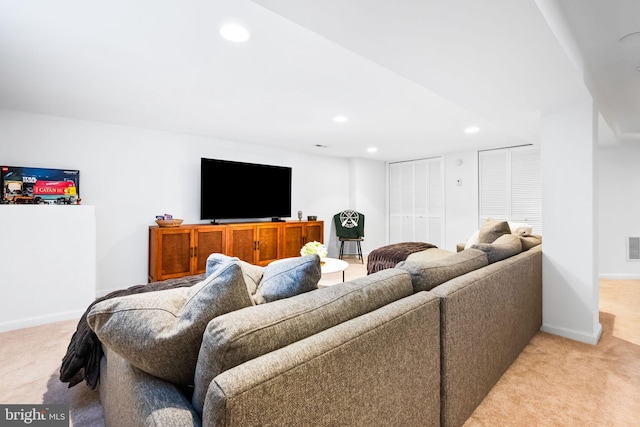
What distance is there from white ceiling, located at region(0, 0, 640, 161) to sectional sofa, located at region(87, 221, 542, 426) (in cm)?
120

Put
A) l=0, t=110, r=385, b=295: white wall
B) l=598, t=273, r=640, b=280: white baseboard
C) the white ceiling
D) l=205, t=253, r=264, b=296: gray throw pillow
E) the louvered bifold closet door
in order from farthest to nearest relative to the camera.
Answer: the louvered bifold closet door → l=598, t=273, r=640, b=280: white baseboard → l=0, t=110, r=385, b=295: white wall → the white ceiling → l=205, t=253, r=264, b=296: gray throw pillow

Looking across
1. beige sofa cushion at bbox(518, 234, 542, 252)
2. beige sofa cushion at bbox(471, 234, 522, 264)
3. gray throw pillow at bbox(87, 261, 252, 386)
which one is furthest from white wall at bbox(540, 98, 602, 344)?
gray throw pillow at bbox(87, 261, 252, 386)

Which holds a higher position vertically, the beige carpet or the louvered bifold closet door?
the louvered bifold closet door

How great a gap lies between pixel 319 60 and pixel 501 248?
6.42ft

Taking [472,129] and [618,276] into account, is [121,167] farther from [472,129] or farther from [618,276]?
[618,276]

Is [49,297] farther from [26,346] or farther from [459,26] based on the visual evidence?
[459,26]

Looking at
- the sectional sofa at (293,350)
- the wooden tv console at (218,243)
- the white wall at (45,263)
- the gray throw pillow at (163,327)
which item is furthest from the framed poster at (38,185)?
the gray throw pillow at (163,327)

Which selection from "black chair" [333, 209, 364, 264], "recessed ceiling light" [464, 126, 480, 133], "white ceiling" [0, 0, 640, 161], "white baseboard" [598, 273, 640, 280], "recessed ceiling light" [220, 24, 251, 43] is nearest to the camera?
"white ceiling" [0, 0, 640, 161]

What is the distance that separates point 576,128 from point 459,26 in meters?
1.82

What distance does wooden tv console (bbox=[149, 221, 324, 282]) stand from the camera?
4035 mm

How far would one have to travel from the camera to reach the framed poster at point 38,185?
3293 millimetres

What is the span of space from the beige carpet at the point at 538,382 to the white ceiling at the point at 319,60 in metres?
1.98

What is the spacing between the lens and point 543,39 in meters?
1.62

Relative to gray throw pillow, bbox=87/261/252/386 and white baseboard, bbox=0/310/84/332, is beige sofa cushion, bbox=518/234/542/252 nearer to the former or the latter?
gray throw pillow, bbox=87/261/252/386
